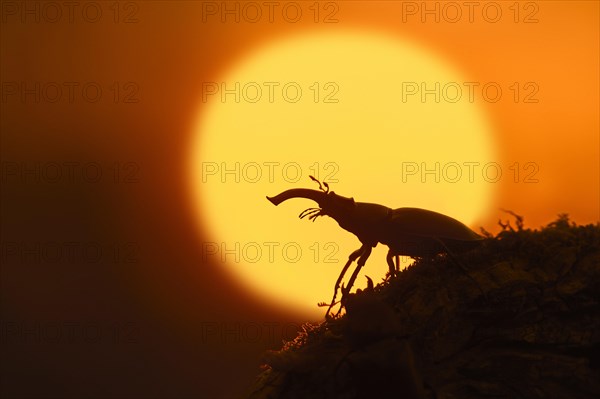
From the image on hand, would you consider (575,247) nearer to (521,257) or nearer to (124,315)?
(521,257)

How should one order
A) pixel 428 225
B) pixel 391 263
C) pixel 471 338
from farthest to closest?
pixel 391 263, pixel 428 225, pixel 471 338

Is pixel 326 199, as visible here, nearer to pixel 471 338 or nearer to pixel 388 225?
pixel 388 225

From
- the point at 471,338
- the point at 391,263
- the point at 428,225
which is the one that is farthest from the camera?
the point at 391,263

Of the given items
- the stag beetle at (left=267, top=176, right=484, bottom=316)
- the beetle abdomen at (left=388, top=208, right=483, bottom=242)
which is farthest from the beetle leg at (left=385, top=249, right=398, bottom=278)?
the beetle abdomen at (left=388, top=208, right=483, bottom=242)

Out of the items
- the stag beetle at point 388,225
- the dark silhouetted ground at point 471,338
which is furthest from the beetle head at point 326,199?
the dark silhouetted ground at point 471,338

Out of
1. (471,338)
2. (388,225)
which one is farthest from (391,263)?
(471,338)

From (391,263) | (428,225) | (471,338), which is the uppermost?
(428,225)

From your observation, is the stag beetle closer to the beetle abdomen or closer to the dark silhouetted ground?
the beetle abdomen

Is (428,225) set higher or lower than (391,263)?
higher
